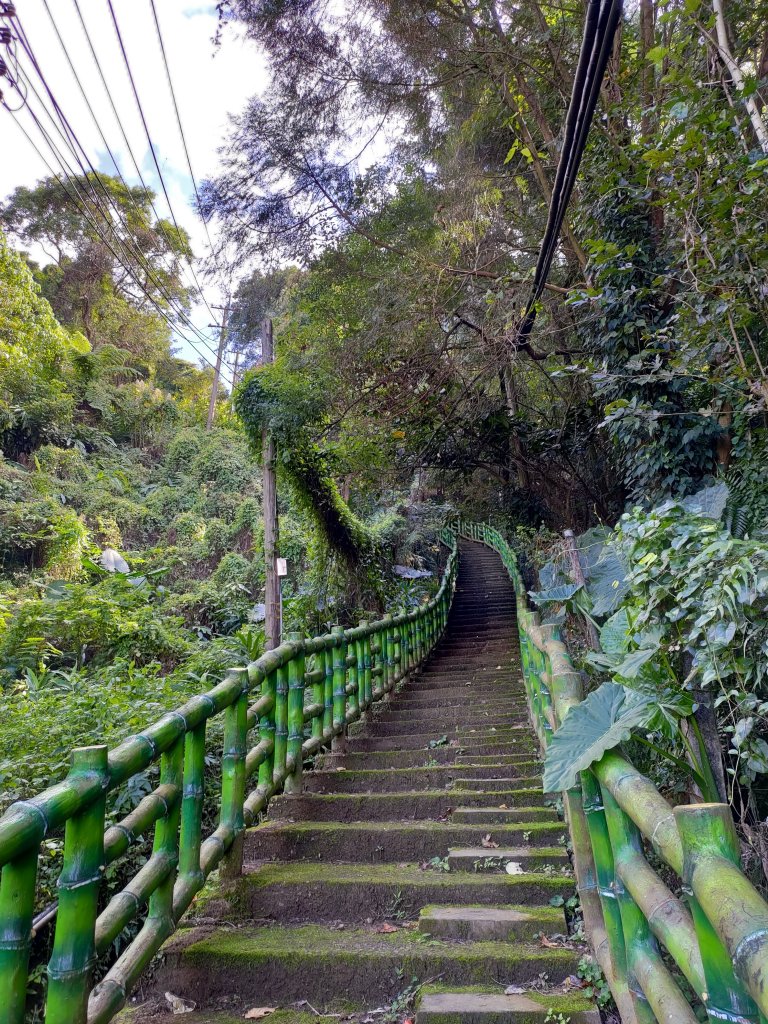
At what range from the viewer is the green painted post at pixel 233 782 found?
2881 mm

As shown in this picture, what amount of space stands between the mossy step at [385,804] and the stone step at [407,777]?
28cm

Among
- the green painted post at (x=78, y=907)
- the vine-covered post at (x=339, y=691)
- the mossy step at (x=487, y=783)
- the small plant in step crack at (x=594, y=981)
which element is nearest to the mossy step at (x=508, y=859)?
the small plant in step crack at (x=594, y=981)

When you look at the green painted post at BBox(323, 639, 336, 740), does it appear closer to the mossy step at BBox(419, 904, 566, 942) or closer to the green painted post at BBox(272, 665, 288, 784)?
the green painted post at BBox(272, 665, 288, 784)

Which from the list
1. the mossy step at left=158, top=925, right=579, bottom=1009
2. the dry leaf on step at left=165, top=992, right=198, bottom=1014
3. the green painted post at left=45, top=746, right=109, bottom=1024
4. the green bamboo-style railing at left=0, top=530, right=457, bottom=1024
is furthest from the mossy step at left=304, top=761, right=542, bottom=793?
the green painted post at left=45, top=746, right=109, bottom=1024

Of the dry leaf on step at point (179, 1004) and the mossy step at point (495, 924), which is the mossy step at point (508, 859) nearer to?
the mossy step at point (495, 924)

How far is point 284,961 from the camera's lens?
2373 millimetres

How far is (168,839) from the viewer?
230cm

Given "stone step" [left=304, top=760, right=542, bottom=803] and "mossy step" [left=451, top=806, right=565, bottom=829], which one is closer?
"mossy step" [left=451, top=806, right=565, bottom=829]

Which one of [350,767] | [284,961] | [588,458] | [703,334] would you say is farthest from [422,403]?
[284,961]

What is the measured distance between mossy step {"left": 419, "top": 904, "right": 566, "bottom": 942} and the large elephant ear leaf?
0.66 metres

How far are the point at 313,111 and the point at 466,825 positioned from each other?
8331 millimetres

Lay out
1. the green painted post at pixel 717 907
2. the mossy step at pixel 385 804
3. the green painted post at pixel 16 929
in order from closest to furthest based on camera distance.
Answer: the green painted post at pixel 717 907 → the green painted post at pixel 16 929 → the mossy step at pixel 385 804

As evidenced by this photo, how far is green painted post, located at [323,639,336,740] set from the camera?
457cm

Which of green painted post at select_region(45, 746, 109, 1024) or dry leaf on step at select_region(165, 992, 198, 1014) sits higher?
green painted post at select_region(45, 746, 109, 1024)
